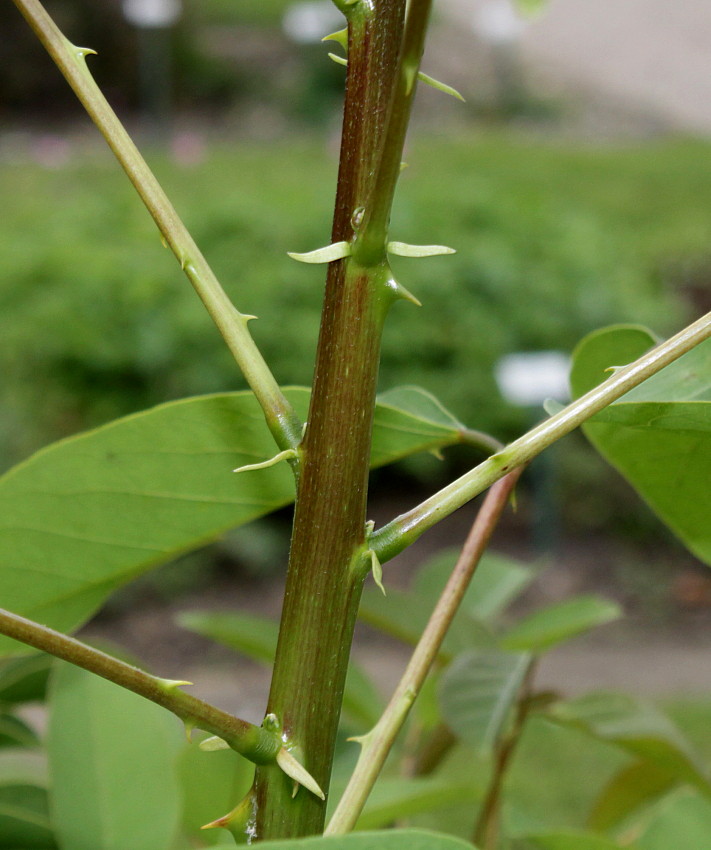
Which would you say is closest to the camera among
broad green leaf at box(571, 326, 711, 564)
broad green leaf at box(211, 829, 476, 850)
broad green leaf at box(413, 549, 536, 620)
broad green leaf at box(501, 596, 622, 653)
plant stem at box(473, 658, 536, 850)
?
broad green leaf at box(211, 829, 476, 850)

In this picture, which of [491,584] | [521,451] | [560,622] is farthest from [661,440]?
[491,584]

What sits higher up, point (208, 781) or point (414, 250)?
point (414, 250)

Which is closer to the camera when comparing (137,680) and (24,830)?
(137,680)

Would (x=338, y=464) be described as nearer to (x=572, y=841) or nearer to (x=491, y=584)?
(x=572, y=841)

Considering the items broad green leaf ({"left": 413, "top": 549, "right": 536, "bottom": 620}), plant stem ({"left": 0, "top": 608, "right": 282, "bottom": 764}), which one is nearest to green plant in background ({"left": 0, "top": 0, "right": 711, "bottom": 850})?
plant stem ({"left": 0, "top": 608, "right": 282, "bottom": 764})

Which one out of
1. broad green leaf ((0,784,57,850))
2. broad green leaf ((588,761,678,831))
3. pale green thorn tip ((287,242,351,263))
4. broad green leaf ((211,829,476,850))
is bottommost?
broad green leaf ((588,761,678,831))

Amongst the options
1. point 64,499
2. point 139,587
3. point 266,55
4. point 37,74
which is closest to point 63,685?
point 64,499

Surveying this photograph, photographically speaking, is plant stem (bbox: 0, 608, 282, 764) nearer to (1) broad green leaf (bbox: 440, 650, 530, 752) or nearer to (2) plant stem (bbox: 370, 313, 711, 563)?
(2) plant stem (bbox: 370, 313, 711, 563)
